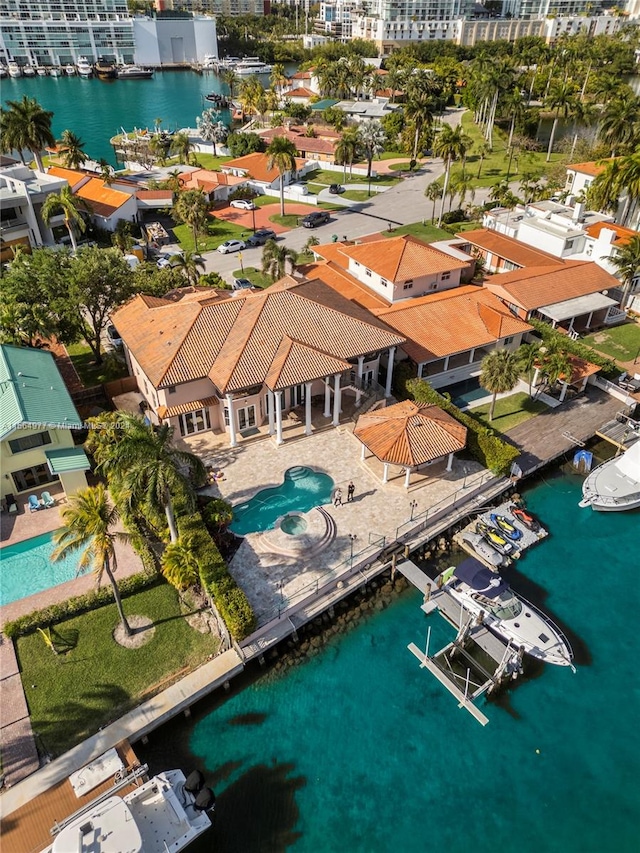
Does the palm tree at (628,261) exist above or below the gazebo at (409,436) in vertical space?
above

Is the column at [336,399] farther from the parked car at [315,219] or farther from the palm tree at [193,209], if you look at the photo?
the parked car at [315,219]

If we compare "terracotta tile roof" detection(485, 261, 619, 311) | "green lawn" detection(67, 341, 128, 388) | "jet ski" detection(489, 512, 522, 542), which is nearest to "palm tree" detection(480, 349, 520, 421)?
"jet ski" detection(489, 512, 522, 542)

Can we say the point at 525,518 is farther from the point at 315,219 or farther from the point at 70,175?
the point at 70,175

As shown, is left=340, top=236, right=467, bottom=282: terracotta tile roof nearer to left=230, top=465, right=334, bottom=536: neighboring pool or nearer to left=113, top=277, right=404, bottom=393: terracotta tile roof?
left=113, top=277, right=404, bottom=393: terracotta tile roof

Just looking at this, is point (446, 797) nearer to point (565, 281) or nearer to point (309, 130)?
point (565, 281)

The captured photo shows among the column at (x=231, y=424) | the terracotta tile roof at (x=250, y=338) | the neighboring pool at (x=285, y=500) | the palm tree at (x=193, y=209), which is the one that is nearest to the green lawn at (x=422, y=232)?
the palm tree at (x=193, y=209)

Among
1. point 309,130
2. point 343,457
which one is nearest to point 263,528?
point 343,457
